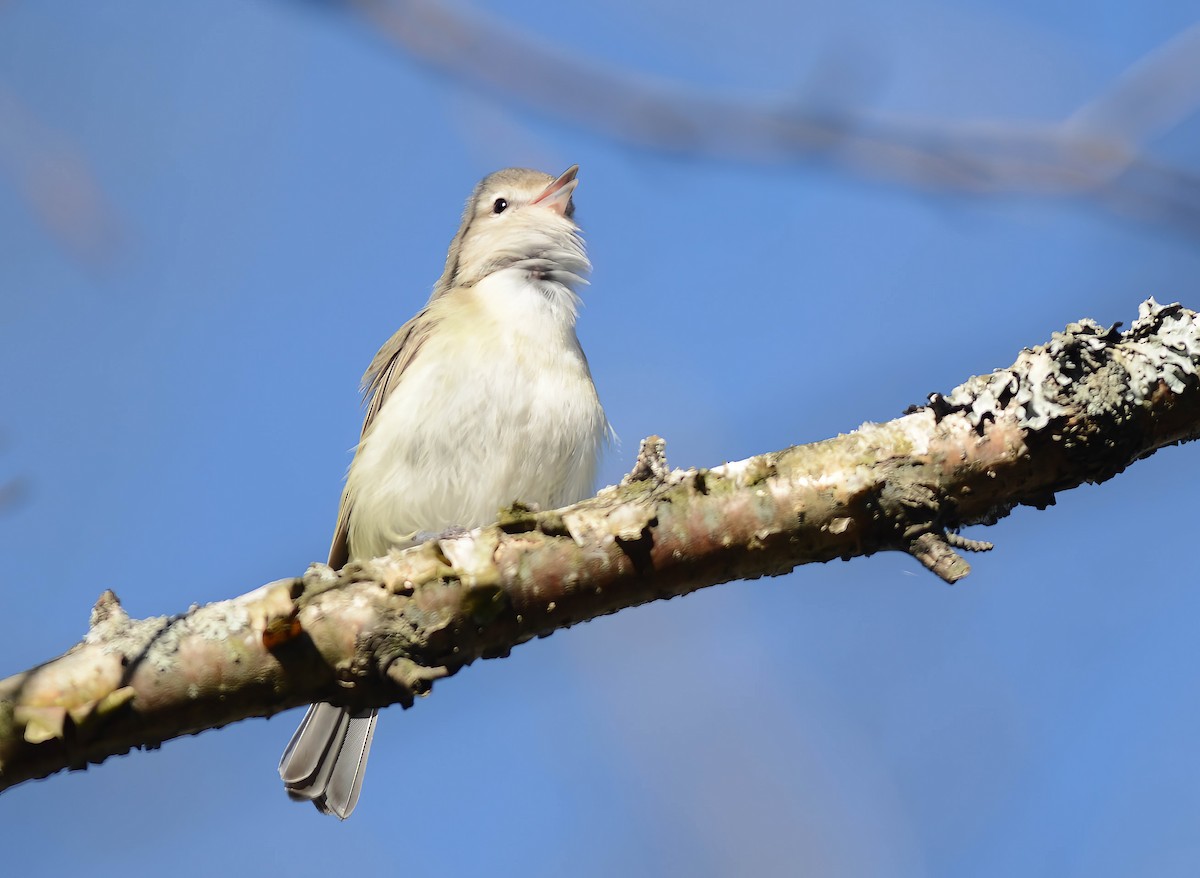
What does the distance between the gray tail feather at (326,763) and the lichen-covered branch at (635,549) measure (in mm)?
1506

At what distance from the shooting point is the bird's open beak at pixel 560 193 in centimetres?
500

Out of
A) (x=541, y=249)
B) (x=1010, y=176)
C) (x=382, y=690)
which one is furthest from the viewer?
(x=541, y=249)

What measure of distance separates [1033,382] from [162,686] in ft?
5.56

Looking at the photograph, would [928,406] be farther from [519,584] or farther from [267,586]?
[267,586]

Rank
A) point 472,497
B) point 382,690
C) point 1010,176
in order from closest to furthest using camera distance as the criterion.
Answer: point 382,690, point 1010,176, point 472,497

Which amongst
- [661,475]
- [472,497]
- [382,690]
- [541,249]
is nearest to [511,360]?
[472,497]

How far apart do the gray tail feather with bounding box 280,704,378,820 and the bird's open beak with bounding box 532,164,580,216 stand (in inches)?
96.4

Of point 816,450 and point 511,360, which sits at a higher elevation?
point 511,360

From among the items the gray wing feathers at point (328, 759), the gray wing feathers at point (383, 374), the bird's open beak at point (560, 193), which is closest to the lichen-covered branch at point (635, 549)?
the gray wing feathers at point (328, 759)

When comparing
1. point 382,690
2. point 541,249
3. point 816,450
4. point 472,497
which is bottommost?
point 382,690

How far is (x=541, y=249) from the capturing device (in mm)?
4645

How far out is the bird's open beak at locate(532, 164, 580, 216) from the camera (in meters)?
5.00

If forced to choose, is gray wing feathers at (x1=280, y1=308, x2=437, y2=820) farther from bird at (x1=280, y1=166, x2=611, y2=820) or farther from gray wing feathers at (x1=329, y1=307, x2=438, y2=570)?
gray wing feathers at (x1=329, y1=307, x2=438, y2=570)

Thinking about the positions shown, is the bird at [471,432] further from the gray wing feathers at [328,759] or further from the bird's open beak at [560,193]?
the bird's open beak at [560,193]
